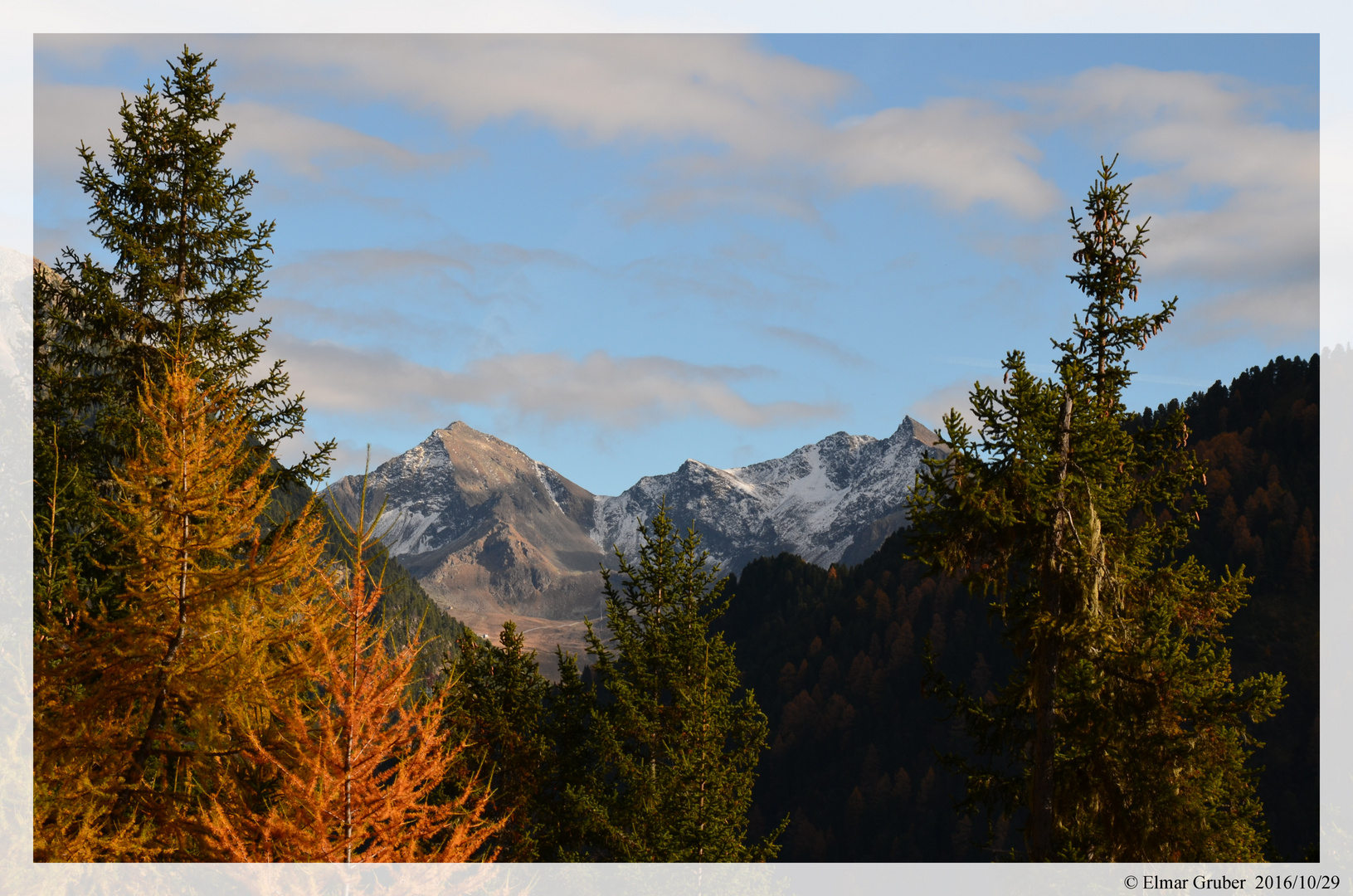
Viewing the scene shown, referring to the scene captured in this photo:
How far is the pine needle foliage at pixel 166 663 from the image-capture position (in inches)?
450

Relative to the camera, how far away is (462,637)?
105 feet

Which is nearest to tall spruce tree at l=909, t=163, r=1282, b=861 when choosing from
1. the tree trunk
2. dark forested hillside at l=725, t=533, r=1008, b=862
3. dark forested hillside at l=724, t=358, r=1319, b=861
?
Answer: the tree trunk

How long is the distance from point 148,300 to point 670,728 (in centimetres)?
1608

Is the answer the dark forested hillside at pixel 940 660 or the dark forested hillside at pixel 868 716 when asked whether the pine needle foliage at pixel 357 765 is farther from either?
the dark forested hillside at pixel 868 716

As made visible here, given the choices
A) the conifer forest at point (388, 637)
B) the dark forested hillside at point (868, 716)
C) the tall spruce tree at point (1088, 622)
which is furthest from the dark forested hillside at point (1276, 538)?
the tall spruce tree at point (1088, 622)

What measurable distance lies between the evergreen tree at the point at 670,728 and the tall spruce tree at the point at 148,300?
33.2 feet

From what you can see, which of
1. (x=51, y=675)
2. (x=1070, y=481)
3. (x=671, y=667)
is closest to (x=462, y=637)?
(x=671, y=667)

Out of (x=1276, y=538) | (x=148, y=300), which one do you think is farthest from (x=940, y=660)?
(x=148, y=300)

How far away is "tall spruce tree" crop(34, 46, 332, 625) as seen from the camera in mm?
19828

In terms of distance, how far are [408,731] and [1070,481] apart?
9.06m

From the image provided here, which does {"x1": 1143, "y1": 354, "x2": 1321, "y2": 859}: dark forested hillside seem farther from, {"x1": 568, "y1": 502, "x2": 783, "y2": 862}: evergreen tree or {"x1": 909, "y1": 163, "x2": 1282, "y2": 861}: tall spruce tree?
{"x1": 909, "y1": 163, "x2": 1282, "y2": 861}: tall spruce tree

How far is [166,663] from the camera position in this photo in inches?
465

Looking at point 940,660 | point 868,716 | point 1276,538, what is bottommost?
point 868,716

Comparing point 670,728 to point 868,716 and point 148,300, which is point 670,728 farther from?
point 868,716
